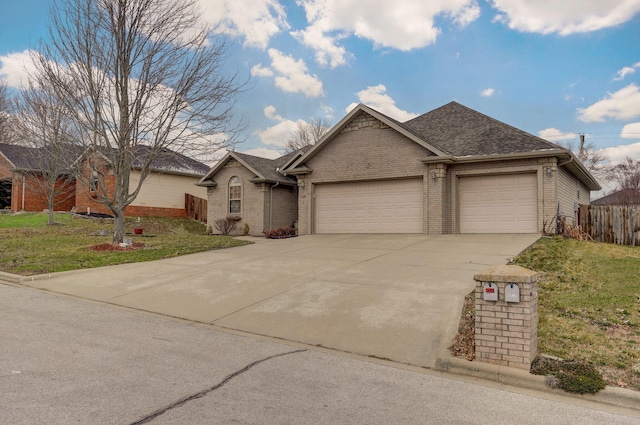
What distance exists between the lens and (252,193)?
21562 millimetres

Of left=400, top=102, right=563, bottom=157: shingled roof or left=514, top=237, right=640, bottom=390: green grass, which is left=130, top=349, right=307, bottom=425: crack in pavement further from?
left=400, top=102, right=563, bottom=157: shingled roof

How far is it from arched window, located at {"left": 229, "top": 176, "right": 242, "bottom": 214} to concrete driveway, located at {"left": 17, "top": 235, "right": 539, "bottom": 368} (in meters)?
8.65

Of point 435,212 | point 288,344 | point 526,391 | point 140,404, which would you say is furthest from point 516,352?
point 435,212

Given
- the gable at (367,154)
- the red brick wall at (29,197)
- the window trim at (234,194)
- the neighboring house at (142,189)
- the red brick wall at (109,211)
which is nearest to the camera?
the gable at (367,154)

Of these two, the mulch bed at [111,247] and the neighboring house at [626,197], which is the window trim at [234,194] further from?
the neighboring house at [626,197]

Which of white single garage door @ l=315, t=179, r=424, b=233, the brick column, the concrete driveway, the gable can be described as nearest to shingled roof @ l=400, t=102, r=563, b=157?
the gable

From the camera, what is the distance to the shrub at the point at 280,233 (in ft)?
64.8

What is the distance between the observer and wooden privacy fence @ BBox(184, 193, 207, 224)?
28500mm

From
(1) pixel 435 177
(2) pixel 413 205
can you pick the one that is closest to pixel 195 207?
(2) pixel 413 205

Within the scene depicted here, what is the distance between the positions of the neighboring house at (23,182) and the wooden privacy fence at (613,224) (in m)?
29.7

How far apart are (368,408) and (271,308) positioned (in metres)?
3.79

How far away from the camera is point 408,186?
1686 centimetres

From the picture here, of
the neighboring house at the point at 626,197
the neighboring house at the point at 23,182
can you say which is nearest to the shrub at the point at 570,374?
the neighboring house at the point at 23,182

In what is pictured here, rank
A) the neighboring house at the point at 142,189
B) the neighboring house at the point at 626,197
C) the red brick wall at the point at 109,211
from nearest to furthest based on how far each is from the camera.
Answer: the red brick wall at the point at 109,211
the neighboring house at the point at 142,189
the neighboring house at the point at 626,197
